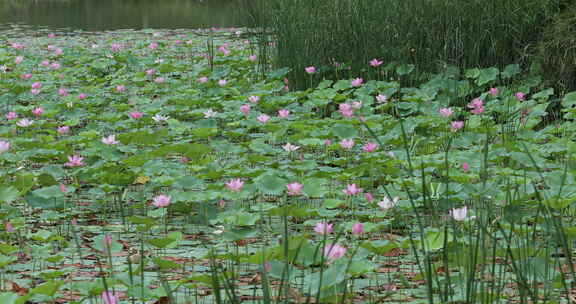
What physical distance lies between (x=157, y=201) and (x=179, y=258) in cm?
26

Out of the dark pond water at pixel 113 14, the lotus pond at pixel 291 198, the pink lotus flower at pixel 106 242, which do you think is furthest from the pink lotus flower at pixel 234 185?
the dark pond water at pixel 113 14

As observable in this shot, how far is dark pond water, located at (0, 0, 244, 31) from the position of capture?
12.6 metres

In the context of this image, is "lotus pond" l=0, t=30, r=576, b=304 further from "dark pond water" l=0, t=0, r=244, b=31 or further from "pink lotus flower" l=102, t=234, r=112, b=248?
"dark pond water" l=0, t=0, r=244, b=31

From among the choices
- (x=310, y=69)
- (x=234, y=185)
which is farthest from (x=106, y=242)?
(x=310, y=69)

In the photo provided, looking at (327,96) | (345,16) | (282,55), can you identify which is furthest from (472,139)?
(282,55)

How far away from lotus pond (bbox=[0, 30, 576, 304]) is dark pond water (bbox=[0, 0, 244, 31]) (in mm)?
5760

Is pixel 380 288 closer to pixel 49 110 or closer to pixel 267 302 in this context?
pixel 267 302

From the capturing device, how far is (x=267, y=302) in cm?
141

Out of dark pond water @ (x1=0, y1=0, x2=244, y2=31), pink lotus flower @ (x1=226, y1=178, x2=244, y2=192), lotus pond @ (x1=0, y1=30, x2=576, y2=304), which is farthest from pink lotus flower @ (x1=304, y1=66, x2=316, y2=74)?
dark pond water @ (x1=0, y1=0, x2=244, y2=31)

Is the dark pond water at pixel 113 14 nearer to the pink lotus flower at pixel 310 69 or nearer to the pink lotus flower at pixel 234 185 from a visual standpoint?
the pink lotus flower at pixel 310 69

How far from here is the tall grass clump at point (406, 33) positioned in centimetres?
495

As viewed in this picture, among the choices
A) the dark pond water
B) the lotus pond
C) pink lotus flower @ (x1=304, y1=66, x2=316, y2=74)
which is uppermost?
the dark pond water

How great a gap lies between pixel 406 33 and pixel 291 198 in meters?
2.52

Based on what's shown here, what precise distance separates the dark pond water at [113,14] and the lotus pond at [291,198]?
5760 millimetres
